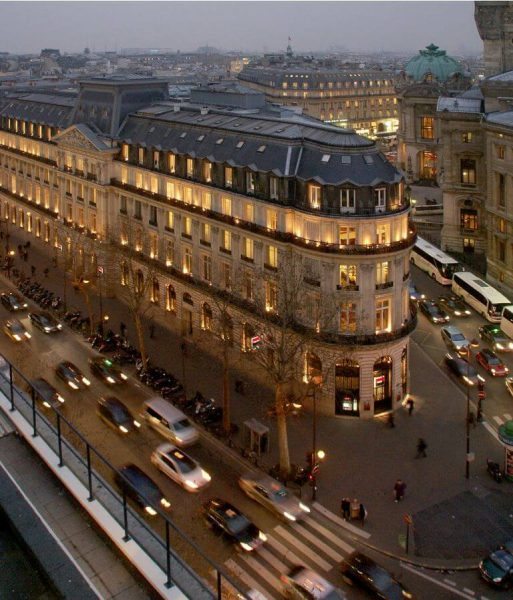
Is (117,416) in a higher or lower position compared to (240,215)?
lower

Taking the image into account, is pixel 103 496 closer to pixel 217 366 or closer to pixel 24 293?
pixel 217 366

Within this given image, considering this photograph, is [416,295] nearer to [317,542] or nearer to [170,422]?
[170,422]

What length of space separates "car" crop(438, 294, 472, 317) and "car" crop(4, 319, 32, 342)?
45543 millimetres

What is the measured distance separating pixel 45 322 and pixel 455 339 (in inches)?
1659

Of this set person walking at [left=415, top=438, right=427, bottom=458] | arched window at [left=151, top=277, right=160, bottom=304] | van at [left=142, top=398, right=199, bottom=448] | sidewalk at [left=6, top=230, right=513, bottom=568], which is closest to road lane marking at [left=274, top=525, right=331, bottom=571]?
sidewalk at [left=6, top=230, right=513, bottom=568]

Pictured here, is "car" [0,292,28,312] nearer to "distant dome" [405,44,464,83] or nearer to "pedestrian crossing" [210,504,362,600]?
"pedestrian crossing" [210,504,362,600]

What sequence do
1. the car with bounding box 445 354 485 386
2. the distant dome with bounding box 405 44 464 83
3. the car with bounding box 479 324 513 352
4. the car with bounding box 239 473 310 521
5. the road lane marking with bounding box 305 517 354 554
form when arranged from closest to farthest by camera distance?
the road lane marking with bounding box 305 517 354 554 < the car with bounding box 239 473 310 521 < the car with bounding box 445 354 485 386 < the car with bounding box 479 324 513 352 < the distant dome with bounding box 405 44 464 83

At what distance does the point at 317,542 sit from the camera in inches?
1718

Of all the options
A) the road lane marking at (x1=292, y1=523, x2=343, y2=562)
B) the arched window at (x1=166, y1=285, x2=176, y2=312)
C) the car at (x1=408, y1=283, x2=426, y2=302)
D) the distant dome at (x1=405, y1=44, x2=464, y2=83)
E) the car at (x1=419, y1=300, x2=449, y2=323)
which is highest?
the distant dome at (x1=405, y1=44, x2=464, y2=83)

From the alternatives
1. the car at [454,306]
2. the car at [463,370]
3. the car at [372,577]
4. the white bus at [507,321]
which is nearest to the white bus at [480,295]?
the car at [454,306]

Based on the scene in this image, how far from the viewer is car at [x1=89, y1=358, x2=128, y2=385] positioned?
65062 millimetres

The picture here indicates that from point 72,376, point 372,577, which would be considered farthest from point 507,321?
point 372,577

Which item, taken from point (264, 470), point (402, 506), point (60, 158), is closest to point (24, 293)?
point (60, 158)

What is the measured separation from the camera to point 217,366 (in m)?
68.5
